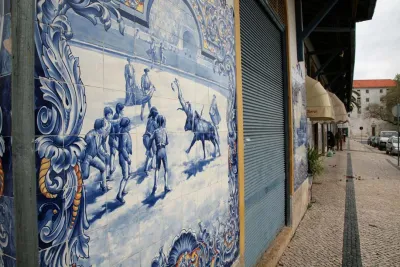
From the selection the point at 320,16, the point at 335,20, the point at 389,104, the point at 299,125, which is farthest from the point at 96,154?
the point at 389,104

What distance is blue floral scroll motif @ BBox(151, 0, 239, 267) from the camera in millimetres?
2131

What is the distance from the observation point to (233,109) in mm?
3006

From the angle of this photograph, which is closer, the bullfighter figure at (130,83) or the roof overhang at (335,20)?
the bullfighter figure at (130,83)

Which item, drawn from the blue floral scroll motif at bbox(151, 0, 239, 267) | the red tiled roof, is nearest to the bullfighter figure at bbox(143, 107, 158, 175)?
the blue floral scroll motif at bbox(151, 0, 239, 267)

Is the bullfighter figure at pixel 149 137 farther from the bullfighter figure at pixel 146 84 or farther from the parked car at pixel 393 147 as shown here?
the parked car at pixel 393 147

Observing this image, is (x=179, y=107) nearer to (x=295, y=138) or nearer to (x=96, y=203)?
(x=96, y=203)

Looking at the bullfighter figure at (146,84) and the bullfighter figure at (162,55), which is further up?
the bullfighter figure at (162,55)

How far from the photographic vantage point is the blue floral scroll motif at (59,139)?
118 cm

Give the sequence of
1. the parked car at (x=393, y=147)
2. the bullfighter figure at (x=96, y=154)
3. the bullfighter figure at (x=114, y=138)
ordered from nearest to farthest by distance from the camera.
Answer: the bullfighter figure at (x=96, y=154) < the bullfighter figure at (x=114, y=138) < the parked car at (x=393, y=147)

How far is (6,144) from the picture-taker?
1202 millimetres

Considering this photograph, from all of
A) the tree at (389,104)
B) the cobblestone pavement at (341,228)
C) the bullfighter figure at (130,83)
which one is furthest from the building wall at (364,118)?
the bullfighter figure at (130,83)

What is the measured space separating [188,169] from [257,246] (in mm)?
2387

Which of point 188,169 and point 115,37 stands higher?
point 115,37

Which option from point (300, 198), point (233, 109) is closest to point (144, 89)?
point (233, 109)
